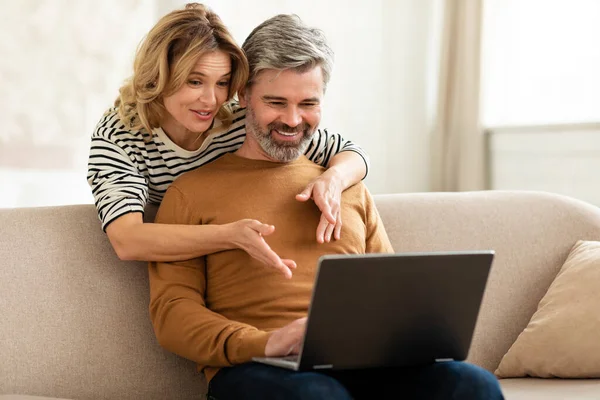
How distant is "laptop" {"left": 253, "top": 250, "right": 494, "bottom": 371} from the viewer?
1.44 m

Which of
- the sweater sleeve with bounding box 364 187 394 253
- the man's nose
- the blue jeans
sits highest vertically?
the man's nose

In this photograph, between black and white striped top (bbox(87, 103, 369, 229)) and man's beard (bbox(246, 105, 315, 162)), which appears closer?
black and white striped top (bbox(87, 103, 369, 229))

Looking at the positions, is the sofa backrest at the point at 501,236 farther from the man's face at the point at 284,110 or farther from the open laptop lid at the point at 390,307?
the open laptop lid at the point at 390,307

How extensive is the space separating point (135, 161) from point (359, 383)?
28.8 inches

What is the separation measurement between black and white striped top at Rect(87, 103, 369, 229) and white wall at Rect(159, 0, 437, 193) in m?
2.89

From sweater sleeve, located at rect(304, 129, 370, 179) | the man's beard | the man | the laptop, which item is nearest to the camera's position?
the laptop

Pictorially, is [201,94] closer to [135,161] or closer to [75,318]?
[135,161]

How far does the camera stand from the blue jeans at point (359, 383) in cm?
152

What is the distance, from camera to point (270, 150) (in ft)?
6.74

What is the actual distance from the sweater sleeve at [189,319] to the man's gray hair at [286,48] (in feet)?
1.18

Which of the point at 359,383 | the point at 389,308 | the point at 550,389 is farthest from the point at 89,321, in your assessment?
the point at 550,389

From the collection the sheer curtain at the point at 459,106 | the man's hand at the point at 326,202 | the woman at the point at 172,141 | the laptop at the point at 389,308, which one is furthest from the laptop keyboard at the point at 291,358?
the sheer curtain at the point at 459,106

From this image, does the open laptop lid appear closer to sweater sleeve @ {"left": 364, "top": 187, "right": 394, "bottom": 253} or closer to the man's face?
sweater sleeve @ {"left": 364, "top": 187, "right": 394, "bottom": 253}

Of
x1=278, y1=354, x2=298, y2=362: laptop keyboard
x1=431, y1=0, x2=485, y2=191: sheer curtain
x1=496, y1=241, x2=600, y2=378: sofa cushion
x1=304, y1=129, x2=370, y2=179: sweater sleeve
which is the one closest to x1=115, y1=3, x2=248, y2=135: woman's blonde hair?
x1=304, y1=129, x2=370, y2=179: sweater sleeve
